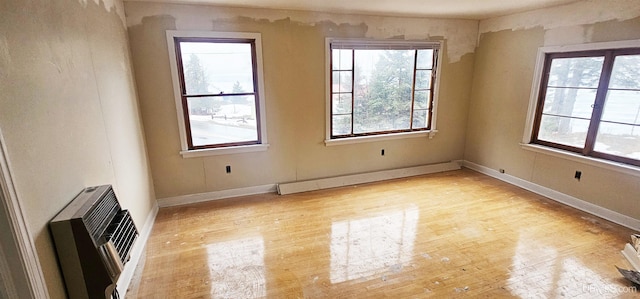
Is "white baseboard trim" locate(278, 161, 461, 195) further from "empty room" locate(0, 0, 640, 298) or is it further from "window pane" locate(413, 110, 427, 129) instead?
"window pane" locate(413, 110, 427, 129)

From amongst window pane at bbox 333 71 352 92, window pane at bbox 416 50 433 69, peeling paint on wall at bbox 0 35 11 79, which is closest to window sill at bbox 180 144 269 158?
window pane at bbox 333 71 352 92

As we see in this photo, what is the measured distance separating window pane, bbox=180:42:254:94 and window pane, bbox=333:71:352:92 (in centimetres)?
114

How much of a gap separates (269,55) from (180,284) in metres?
2.62

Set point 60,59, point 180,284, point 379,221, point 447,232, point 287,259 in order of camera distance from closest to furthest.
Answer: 1. point 60,59
2. point 180,284
3. point 287,259
4. point 447,232
5. point 379,221

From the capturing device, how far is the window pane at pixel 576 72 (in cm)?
323

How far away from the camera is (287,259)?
8.46 ft

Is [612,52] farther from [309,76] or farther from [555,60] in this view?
[309,76]

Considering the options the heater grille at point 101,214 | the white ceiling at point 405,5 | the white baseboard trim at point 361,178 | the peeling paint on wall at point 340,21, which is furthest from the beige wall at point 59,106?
the white baseboard trim at point 361,178

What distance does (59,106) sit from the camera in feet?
5.45

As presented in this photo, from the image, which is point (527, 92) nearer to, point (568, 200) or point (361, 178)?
point (568, 200)

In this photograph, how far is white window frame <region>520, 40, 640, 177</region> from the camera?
2982 millimetres

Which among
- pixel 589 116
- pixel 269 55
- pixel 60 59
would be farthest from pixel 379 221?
pixel 60 59

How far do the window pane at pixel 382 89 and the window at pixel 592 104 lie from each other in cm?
170

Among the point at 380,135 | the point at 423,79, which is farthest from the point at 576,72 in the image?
the point at 380,135
